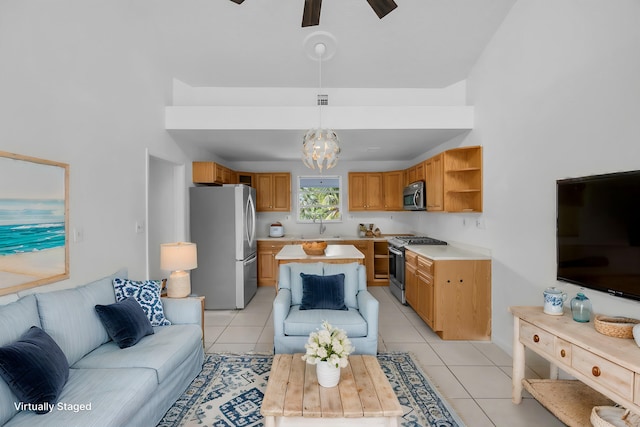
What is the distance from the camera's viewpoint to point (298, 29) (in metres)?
3.47

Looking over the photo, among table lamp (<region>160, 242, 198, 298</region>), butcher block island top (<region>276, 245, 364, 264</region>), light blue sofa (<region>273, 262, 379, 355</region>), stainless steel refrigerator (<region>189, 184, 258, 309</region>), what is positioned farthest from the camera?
stainless steel refrigerator (<region>189, 184, 258, 309</region>)

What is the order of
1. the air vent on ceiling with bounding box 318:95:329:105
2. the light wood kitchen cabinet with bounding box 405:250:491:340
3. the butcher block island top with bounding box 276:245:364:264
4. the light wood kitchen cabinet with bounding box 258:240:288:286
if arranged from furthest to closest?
the light wood kitchen cabinet with bounding box 258:240:288:286 → the air vent on ceiling with bounding box 318:95:329:105 → the butcher block island top with bounding box 276:245:364:264 → the light wood kitchen cabinet with bounding box 405:250:491:340

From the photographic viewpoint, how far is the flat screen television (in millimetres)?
1746

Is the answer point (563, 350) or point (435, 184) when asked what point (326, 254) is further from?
point (563, 350)

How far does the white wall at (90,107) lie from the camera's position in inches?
81.0

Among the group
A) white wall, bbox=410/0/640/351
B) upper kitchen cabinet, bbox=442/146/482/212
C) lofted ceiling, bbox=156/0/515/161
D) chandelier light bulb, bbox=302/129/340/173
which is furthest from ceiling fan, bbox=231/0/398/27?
upper kitchen cabinet, bbox=442/146/482/212

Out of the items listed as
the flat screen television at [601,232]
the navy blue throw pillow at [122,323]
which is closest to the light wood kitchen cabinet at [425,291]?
the flat screen television at [601,232]

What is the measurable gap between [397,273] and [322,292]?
221 cm

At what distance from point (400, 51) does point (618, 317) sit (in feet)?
10.4

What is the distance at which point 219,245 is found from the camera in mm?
4652

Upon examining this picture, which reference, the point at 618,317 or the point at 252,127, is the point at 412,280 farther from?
the point at 252,127

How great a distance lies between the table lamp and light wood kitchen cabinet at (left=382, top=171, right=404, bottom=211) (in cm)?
408

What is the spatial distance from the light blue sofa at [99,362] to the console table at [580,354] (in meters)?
2.42

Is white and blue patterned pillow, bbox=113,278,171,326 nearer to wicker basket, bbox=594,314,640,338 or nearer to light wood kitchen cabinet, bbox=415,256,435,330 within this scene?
light wood kitchen cabinet, bbox=415,256,435,330
